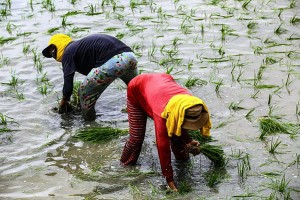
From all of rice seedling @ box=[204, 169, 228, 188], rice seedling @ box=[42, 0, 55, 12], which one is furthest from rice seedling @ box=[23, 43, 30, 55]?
rice seedling @ box=[204, 169, 228, 188]

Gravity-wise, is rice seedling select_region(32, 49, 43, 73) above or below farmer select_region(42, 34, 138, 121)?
below

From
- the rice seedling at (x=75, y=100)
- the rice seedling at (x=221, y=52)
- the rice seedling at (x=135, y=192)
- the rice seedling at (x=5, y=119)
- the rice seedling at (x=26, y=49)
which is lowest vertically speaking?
the rice seedling at (x=135, y=192)

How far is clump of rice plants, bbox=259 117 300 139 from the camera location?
19.5ft

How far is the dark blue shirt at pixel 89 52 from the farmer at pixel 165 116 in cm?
100

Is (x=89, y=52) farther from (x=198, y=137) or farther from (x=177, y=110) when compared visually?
(x=177, y=110)

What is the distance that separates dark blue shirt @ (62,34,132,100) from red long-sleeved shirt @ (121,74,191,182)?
1000mm

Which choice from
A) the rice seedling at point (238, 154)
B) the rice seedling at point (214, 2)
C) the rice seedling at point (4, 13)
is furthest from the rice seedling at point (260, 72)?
the rice seedling at point (4, 13)

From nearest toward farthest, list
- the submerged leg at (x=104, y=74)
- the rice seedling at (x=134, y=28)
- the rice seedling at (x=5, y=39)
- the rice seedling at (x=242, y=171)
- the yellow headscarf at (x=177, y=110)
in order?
the yellow headscarf at (x=177, y=110) → the rice seedling at (x=242, y=171) → the submerged leg at (x=104, y=74) → the rice seedling at (x=5, y=39) → the rice seedling at (x=134, y=28)

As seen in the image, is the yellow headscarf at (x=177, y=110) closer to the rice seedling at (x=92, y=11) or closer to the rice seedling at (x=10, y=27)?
the rice seedling at (x=10, y=27)

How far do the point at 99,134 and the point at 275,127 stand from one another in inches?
73.8

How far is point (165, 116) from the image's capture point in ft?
15.0

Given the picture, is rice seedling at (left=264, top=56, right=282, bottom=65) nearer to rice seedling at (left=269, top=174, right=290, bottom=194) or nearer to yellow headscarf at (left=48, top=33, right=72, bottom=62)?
yellow headscarf at (left=48, top=33, right=72, bottom=62)

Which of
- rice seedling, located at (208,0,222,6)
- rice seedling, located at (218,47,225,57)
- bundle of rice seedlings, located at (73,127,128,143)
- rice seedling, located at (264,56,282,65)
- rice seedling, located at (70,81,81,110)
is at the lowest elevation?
bundle of rice seedlings, located at (73,127,128,143)

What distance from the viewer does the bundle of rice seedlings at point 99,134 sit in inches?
239
